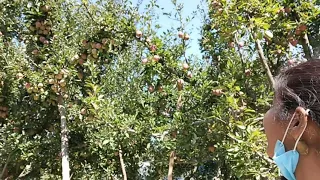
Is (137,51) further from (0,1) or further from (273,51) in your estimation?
(273,51)

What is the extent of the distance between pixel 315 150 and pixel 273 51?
8.06ft

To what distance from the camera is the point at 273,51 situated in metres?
3.21

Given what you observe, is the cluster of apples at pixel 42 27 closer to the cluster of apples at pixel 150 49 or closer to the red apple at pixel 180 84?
the cluster of apples at pixel 150 49

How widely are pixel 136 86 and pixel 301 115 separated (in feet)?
12.8

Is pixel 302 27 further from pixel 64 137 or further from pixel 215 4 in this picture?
pixel 64 137

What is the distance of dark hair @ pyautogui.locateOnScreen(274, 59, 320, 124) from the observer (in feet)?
2.78

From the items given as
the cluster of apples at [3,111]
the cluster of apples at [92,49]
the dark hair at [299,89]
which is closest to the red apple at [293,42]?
the cluster of apples at [92,49]

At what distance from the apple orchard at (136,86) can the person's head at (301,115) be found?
61.7 inches

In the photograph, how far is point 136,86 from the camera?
185 inches

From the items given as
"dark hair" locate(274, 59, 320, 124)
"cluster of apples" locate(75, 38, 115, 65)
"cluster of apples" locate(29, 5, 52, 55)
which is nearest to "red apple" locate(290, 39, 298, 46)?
"cluster of apples" locate(75, 38, 115, 65)

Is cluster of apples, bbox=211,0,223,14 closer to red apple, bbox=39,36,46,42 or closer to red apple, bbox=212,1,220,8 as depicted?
red apple, bbox=212,1,220,8

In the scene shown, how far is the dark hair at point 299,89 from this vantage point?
0.85 m

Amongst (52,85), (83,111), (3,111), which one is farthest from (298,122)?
(3,111)

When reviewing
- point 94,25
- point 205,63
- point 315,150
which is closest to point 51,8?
point 94,25
